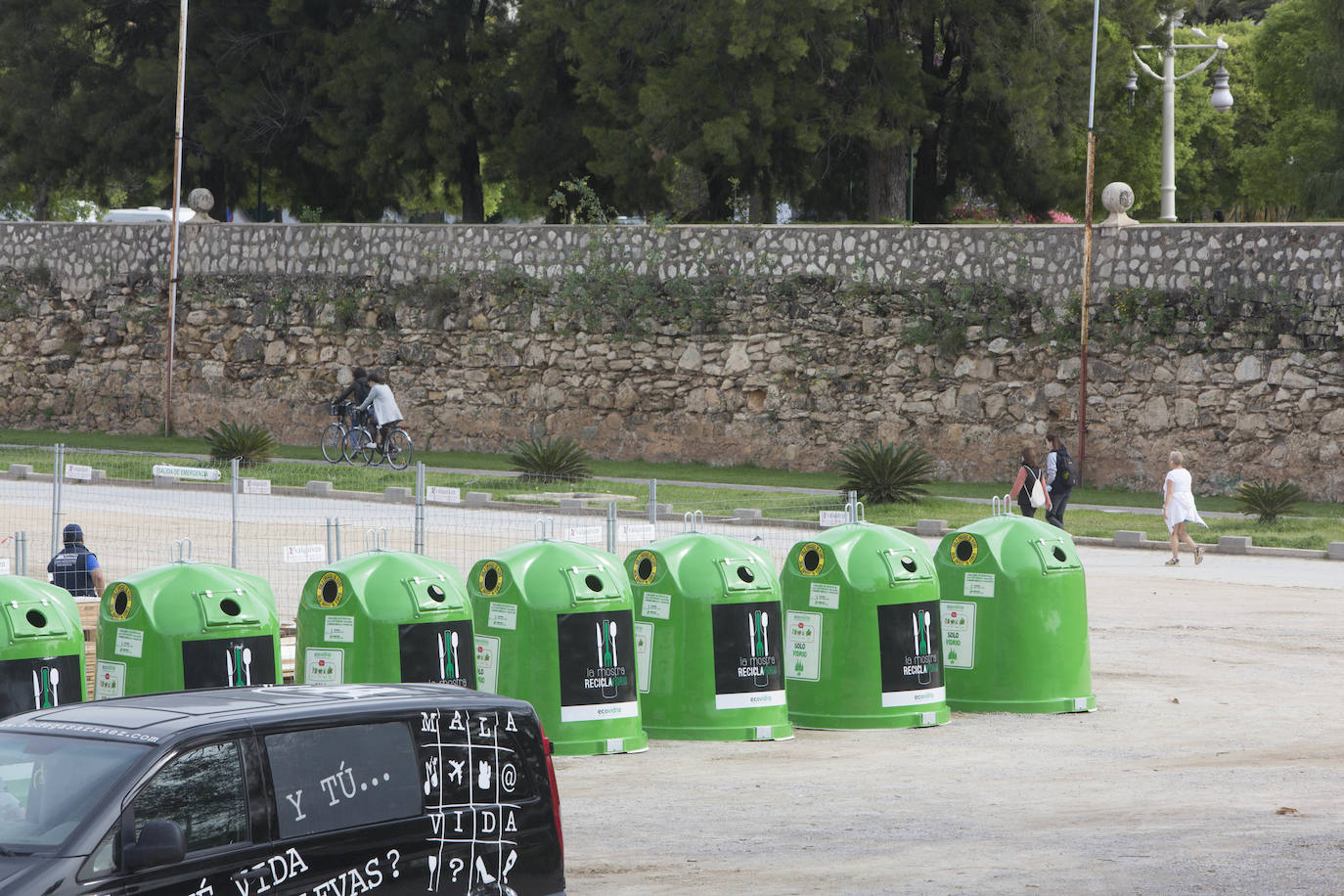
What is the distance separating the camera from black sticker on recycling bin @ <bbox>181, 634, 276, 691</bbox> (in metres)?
8.32

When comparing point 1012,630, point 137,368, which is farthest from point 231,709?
point 137,368

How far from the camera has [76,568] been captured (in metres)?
11.5

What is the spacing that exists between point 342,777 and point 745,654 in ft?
14.5

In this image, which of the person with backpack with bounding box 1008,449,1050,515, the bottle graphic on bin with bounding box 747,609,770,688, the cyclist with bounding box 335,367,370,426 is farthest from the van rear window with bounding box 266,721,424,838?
the cyclist with bounding box 335,367,370,426

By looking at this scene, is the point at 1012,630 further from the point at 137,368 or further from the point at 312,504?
the point at 137,368

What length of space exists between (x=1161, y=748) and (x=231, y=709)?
233 inches

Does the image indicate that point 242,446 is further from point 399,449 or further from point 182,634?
point 182,634

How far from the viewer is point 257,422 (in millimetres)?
30422

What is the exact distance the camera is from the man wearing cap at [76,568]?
37.3ft

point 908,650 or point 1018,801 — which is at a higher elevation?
point 908,650

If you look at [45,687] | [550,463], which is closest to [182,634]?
[45,687]

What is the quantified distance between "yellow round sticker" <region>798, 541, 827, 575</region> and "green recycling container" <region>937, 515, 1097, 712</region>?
1103mm

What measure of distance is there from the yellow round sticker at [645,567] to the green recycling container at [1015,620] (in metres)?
2.06

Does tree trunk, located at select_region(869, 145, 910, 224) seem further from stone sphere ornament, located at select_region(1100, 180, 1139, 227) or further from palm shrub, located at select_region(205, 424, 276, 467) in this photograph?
palm shrub, located at select_region(205, 424, 276, 467)
